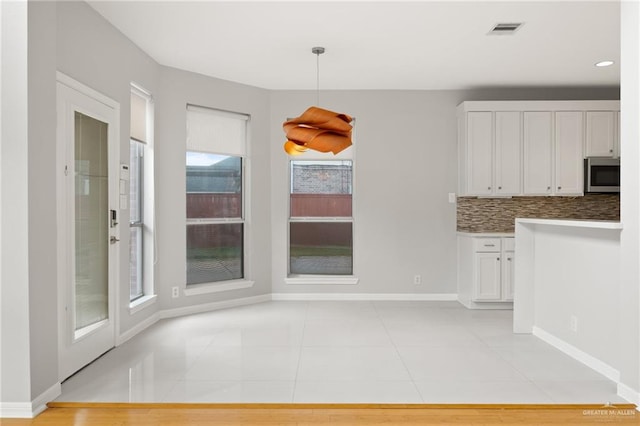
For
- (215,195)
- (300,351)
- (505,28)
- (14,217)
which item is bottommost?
(300,351)

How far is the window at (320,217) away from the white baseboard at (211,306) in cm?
57

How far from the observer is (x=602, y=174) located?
19.0 ft

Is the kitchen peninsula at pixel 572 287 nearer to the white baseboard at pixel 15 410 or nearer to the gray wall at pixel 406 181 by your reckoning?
the gray wall at pixel 406 181

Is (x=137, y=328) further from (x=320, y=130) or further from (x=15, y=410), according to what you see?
(x=320, y=130)

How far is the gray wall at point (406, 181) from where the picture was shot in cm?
620

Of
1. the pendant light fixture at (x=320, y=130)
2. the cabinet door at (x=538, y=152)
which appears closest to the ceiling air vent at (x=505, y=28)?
the pendant light fixture at (x=320, y=130)

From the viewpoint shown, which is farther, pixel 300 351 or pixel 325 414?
pixel 300 351

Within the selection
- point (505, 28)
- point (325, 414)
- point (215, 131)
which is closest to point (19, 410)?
point (325, 414)

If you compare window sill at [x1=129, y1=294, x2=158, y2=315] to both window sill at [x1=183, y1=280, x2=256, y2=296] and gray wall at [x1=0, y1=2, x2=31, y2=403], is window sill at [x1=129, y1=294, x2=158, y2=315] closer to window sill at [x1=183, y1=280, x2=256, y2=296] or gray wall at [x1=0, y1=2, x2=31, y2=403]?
window sill at [x1=183, y1=280, x2=256, y2=296]

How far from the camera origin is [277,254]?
6.19 meters

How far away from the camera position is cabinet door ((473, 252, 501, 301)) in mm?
5621

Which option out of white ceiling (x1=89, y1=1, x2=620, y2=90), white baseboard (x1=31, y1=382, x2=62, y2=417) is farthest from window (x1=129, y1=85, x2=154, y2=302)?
white baseboard (x1=31, y1=382, x2=62, y2=417)

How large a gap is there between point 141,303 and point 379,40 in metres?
3.38

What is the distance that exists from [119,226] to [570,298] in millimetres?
3820
